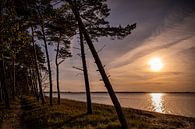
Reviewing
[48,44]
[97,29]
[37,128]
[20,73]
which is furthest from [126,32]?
[20,73]

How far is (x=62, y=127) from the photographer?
15242 millimetres

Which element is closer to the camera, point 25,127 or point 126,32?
point 25,127

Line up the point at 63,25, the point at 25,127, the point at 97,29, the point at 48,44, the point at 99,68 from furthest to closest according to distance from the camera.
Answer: the point at 48,44
the point at 97,29
the point at 63,25
the point at 25,127
the point at 99,68

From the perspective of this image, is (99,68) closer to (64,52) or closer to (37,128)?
(37,128)

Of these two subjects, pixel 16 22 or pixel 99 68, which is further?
pixel 16 22

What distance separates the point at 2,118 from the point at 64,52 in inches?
648

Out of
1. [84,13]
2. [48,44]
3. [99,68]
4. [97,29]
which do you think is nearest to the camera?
[99,68]

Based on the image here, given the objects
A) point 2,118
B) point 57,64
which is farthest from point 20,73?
point 2,118

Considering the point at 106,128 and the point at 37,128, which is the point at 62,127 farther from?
the point at 106,128

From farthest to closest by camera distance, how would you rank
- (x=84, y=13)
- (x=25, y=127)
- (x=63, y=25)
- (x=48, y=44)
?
(x=48, y=44), (x=84, y=13), (x=63, y=25), (x=25, y=127)

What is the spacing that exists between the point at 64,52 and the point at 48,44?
2.51 metres

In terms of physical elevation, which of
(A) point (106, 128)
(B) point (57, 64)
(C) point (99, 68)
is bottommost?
(A) point (106, 128)

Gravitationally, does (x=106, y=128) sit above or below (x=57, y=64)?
below

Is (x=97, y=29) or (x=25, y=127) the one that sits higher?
(x=97, y=29)
